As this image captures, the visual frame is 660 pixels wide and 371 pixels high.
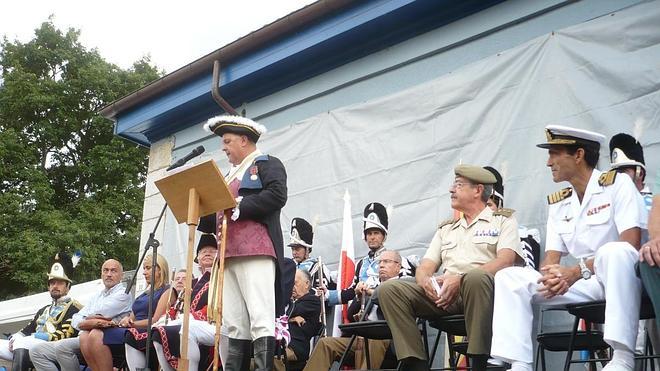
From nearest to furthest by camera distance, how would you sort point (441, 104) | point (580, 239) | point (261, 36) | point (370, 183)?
point (580, 239) → point (441, 104) → point (370, 183) → point (261, 36)

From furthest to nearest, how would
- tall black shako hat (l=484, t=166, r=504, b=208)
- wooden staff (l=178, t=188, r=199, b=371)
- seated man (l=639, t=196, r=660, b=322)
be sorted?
tall black shako hat (l=484, t=166, r=504, b=208) → wooden staff (l=178, t=188, r=199, b=371) → seated man (l=639, t=196, r=660, b=322)

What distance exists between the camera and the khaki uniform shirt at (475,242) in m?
4.13

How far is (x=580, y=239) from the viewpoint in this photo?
12.5ft

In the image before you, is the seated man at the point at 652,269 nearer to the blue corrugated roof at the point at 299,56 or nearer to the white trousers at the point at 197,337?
the white trousers at the point at 197,337

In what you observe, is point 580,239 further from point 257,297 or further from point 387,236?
point 387,236

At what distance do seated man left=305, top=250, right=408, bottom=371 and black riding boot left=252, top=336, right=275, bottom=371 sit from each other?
3.21ft

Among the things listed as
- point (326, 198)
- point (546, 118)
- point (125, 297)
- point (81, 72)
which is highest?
point (81, 72)

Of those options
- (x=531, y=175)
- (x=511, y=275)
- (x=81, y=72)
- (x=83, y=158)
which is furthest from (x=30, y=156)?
(x=511, y=275)

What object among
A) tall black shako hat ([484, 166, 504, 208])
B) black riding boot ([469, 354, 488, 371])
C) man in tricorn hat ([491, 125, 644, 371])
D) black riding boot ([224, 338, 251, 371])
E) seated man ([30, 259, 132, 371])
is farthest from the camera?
seated man ([30, 259, 132, 371])

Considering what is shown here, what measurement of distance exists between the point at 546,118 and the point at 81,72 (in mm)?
17879

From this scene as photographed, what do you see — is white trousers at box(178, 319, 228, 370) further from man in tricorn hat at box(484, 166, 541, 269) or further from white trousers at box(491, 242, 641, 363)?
white trousers at box(491, 242, 641, 363)

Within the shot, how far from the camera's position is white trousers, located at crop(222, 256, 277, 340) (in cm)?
414

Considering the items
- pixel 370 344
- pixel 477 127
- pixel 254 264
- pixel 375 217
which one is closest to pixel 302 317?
pixel 370 344

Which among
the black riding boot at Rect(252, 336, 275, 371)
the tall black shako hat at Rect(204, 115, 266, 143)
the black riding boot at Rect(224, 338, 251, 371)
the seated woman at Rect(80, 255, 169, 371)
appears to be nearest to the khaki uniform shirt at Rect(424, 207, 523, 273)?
the black riding boot at Rect(252, 336, 275, 371)
